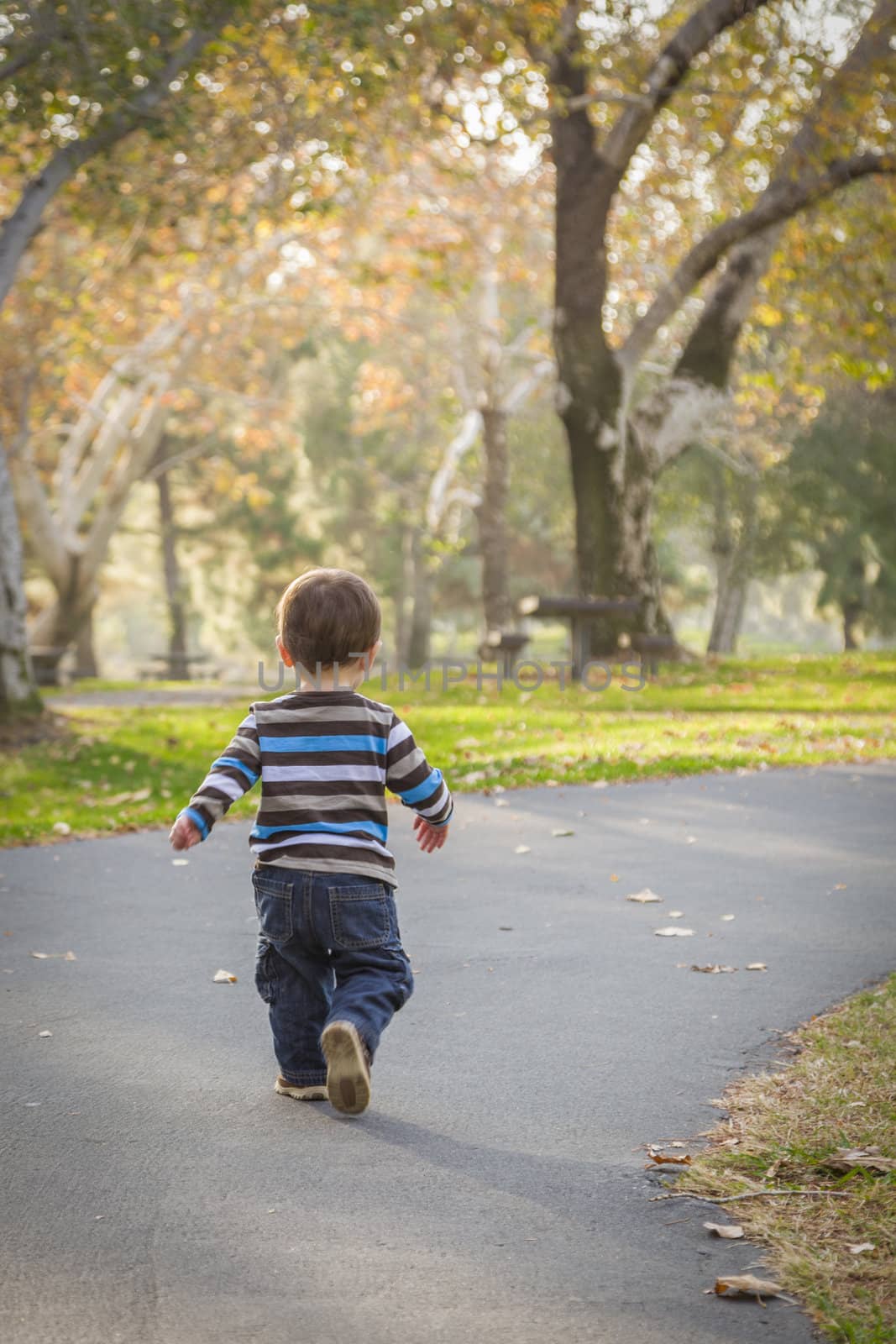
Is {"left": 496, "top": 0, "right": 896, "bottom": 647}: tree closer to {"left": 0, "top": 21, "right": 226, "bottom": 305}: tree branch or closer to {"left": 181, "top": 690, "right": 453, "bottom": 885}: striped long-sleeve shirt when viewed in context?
{"left": 0, "top": 21, "right": 226, "bottom": 305}: tree branch

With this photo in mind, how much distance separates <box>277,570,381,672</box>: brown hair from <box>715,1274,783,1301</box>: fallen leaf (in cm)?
192

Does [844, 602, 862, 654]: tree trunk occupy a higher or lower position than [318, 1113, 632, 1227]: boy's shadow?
higher

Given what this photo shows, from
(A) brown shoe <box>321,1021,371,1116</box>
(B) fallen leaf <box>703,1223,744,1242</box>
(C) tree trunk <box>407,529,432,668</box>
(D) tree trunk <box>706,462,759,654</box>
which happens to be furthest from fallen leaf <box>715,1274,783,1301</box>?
(C) tree trunk <box>407,529,432,668</box>

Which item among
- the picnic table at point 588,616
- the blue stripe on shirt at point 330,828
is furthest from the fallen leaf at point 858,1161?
the picnic table at point 588,616

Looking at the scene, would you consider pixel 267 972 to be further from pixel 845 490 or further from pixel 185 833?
pixel 845 490

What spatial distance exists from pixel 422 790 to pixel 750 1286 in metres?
1.68

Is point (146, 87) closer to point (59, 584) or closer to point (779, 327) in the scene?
point (59, 584)

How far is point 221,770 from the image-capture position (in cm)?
384

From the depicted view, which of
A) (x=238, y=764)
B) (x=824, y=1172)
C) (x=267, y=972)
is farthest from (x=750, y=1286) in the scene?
(x=238, y=764)

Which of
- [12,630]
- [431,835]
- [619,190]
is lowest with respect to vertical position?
[431,835]

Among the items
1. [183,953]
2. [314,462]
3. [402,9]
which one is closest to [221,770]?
[183,953]

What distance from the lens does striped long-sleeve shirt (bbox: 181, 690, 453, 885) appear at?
3.81m

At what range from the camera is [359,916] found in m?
3.78

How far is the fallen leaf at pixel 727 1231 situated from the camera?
2.90 meters
